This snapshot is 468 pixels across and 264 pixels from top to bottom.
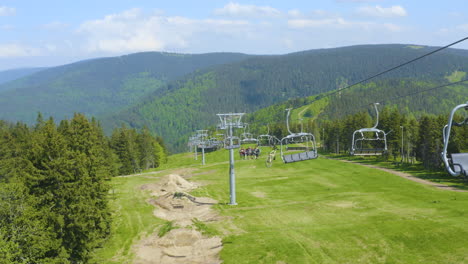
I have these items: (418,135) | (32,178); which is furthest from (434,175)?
(32,178)

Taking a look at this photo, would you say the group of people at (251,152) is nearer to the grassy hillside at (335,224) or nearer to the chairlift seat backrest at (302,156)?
the grassy hillside at (335,224)

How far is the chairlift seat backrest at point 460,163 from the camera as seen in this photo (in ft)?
53.7

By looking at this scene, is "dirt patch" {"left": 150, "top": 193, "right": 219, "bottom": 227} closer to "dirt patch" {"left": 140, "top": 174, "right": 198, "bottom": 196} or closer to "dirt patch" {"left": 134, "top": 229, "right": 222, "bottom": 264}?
"dirt patch" {"left": 140, "top": 174, "right": 198, "bottom": 196}

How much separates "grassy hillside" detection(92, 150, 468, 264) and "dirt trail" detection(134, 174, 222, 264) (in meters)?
1.46

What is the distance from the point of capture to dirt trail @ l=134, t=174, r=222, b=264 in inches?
1618

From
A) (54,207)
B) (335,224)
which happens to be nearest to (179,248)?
(54,207)

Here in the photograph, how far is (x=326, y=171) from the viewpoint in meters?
98.5

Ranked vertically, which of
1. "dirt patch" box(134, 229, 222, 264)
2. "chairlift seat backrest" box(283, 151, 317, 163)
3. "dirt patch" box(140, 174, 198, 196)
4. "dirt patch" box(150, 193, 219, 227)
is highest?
"chairlift seat backrest" box(283, 151, 317, 163)

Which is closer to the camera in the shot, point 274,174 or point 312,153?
point 312,153

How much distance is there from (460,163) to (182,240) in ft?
110

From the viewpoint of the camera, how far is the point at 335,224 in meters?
46.6

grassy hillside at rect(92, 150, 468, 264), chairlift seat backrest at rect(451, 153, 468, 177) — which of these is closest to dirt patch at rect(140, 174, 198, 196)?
grassy hillside at rect(92, 150, 468, 264)

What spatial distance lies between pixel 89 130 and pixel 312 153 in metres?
33.0

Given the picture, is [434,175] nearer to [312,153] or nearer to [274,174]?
[274,174]
